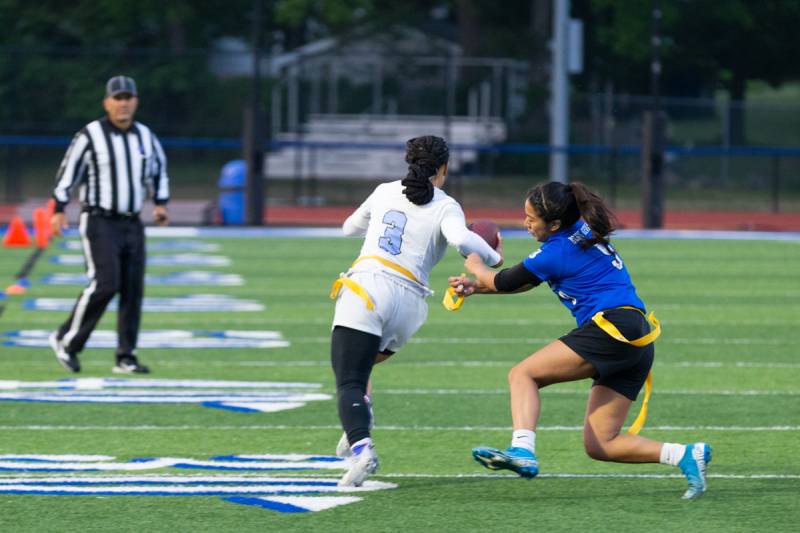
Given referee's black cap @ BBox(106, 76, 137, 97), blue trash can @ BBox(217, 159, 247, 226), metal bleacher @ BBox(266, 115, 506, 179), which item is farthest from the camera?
metal bleacher @ BBox(266, 115, 506, 179)

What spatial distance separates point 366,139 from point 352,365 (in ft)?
96.2

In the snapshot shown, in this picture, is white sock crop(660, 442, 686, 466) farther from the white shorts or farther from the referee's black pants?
the referee's black pants

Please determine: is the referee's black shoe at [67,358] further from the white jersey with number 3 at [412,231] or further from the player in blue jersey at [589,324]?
the player in blue jersey at [589,324]

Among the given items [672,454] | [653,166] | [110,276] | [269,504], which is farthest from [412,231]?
[653,166]

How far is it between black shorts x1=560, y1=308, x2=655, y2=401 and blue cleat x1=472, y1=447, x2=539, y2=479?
0.47 m

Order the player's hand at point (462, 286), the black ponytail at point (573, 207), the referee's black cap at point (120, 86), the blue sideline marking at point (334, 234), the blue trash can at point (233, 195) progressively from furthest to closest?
1. the blue trash can at point (233, 195)
2. the blue sideline marking at point (334, 234)
3. the referee's black cap at point (120, 86)
4. the player's hand at point (462, 286)
5. the black ponytail at point (573, 207)

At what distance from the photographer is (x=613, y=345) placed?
6566 millimetres

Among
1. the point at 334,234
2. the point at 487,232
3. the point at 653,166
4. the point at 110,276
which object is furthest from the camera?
the point at 653,166

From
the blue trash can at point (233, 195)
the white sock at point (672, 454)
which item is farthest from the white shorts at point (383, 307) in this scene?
the blue trash can at point (233, 195)

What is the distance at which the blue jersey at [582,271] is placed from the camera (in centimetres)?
656

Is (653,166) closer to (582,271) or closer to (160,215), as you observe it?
(160,215)

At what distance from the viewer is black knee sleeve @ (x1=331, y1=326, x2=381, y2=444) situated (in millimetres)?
6770

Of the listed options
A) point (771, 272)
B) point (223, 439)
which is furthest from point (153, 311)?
point (771, 272)

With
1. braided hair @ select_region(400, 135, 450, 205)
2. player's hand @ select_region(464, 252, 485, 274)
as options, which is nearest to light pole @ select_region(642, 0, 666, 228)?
braided hair @ select_region(400, 135, 450, 205)
